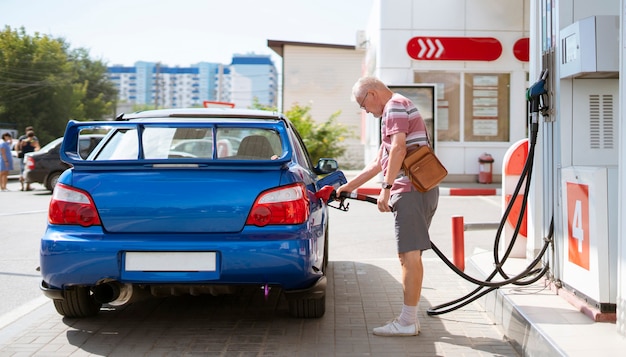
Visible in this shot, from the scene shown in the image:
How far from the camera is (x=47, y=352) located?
4559mm

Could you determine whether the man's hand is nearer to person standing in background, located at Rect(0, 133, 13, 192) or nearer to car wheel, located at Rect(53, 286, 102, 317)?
car wheel, located at Rect(53, 286, 102, 317)

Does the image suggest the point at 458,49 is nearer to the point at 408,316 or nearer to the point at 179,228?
the point at 408,316

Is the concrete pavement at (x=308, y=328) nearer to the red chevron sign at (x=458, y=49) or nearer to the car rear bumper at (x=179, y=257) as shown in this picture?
the car rear bumper at (x=179, y=257)

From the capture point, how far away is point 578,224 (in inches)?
192

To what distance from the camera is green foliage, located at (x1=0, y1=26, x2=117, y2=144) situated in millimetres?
58219

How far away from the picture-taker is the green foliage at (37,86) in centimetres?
5822

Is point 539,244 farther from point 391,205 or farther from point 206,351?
point 206,351

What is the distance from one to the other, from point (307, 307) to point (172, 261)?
3.97 feet

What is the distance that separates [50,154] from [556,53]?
51.6 ft

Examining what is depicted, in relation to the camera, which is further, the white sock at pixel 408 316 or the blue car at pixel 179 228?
the white sock at pixel 408 316

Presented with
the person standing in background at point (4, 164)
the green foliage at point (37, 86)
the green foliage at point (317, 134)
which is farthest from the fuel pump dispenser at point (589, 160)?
the green foliage at point (37, 86)

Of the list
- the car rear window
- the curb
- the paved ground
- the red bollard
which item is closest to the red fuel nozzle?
the car rear window

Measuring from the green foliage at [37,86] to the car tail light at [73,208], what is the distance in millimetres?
56657

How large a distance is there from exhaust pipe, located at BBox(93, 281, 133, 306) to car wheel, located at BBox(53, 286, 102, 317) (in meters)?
0.34
